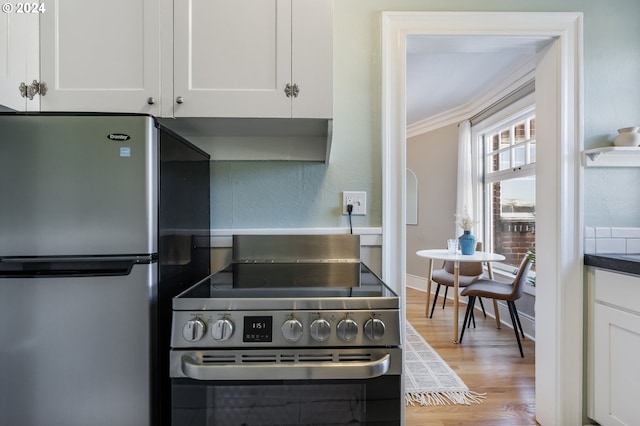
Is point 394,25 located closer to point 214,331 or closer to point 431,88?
point 214,331

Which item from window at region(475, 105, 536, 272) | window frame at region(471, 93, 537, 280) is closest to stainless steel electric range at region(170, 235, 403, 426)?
window at region(475, 105, 536, 272)

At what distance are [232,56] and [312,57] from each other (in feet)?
1.00

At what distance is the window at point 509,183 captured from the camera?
127 inches

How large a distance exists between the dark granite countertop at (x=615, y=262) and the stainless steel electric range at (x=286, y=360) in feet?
3.69

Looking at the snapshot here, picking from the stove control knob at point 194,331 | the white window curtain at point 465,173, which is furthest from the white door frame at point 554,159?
the white window curtain at point 465,173

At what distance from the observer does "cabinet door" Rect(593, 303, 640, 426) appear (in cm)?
138

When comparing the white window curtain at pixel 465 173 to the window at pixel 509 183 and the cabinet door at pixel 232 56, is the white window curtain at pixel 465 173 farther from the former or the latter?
the cabinet door at pixel 232 56

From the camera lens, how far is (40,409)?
3.21 ft

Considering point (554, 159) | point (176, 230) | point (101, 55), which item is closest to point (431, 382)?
point (554, 159)

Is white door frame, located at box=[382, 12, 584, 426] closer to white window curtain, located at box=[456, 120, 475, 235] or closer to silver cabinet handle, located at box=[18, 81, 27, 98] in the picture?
silver cabinet handle, located at box=[18, 81, 27, 98]

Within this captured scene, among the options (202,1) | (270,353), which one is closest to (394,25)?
(202,1)

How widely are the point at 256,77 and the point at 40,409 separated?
1.28 meters

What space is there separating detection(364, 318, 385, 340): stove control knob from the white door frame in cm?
65

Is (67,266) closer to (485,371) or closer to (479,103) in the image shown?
(485,371)
